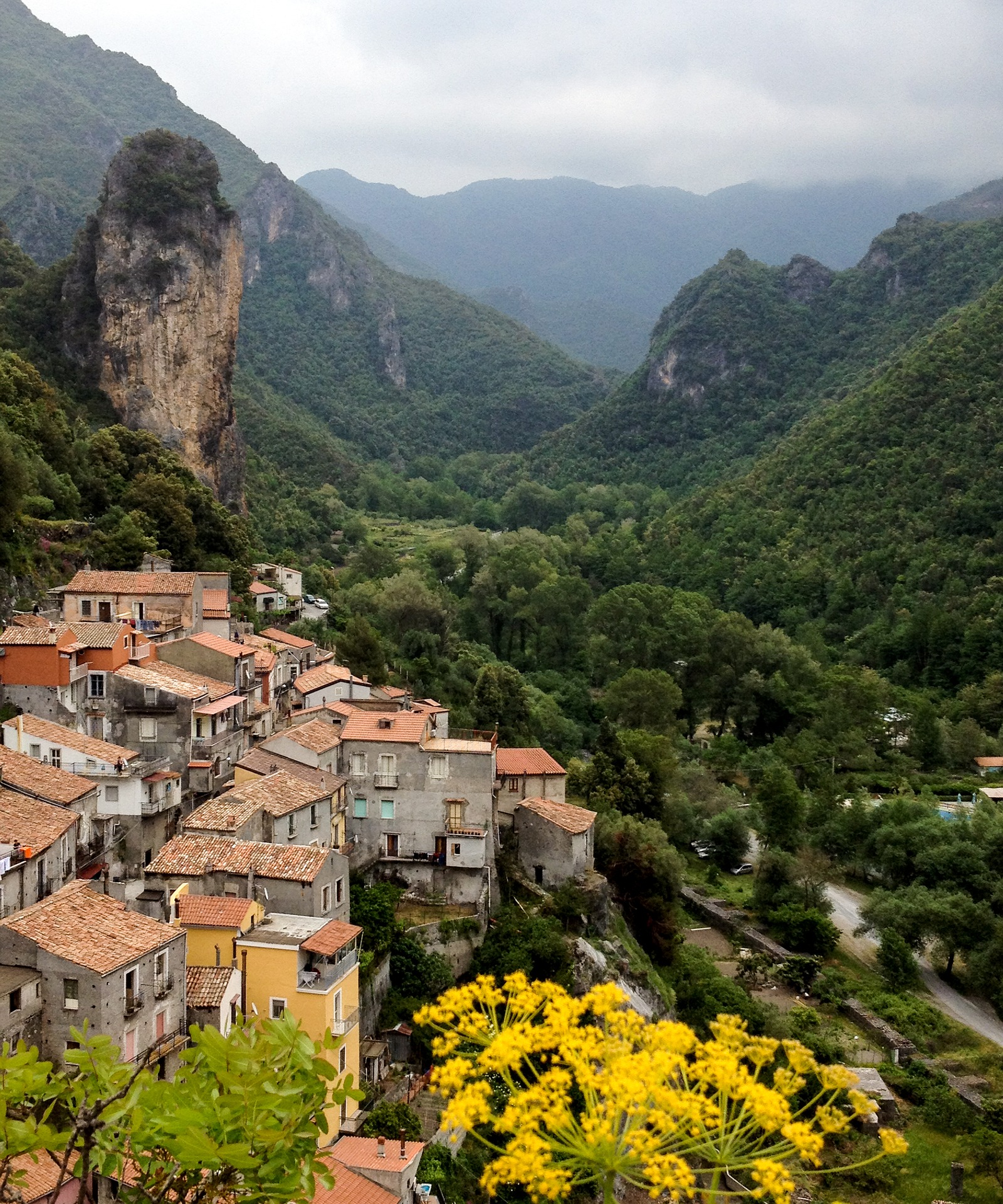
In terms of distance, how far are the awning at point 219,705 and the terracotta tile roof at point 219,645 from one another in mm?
2042

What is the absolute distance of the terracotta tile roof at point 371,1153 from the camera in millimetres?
19484

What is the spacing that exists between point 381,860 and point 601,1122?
24.4m

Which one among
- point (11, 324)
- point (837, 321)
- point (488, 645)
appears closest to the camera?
point (11, 324)

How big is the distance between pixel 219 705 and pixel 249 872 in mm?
7689

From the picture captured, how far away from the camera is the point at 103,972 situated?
736 inches

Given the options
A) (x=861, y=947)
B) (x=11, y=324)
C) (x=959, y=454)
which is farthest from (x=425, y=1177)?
(x=959, y=454)

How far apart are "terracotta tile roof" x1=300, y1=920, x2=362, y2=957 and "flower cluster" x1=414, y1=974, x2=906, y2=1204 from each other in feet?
50.5

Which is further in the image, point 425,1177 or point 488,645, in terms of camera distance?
point 488,645

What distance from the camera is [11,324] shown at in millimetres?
67875

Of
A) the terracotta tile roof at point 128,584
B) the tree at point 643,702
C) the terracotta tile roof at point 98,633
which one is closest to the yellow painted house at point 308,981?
the terracotta tile roof at point 98,633

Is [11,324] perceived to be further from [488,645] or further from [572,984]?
[572,984]

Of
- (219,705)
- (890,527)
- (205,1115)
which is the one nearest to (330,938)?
(219,705)

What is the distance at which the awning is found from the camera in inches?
1196

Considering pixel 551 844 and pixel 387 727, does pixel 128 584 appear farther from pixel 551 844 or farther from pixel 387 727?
pixel 551 844
